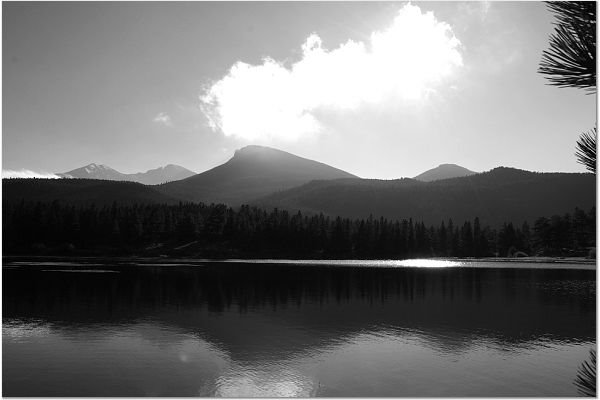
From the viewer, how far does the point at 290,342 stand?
32.5m

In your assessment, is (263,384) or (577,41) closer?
(577,41)

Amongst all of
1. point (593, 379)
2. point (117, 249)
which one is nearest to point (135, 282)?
point (593, 379)

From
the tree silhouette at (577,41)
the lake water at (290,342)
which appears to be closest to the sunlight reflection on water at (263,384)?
the lake water at (290,342)

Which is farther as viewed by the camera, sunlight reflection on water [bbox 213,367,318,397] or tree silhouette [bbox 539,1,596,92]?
sunlight reflection on water [bbox 213,367,318,397]

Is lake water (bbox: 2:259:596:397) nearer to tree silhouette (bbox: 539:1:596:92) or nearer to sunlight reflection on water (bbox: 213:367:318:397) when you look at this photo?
sunlight reflection on water (bbox: 213:367:318:397)

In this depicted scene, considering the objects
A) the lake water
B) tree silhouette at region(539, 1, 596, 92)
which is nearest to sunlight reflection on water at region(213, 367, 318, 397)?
the lake water

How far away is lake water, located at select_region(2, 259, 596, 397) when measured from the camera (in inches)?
910

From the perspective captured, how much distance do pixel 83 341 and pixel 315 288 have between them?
1559 inches

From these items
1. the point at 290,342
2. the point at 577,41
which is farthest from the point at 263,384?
the point at 577,41

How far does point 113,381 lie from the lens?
23.1 metres

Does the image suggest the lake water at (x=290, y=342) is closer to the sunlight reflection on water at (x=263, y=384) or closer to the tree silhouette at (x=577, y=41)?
the sunlight reflection on water at (x=263, y=384)

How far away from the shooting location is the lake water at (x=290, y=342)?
75.8ft

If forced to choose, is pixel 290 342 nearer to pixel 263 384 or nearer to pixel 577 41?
pixel 263 384

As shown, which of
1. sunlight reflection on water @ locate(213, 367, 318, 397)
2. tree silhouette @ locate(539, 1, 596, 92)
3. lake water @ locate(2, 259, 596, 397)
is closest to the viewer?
tree silhouette @ locate(539, 1, 596, 92)
